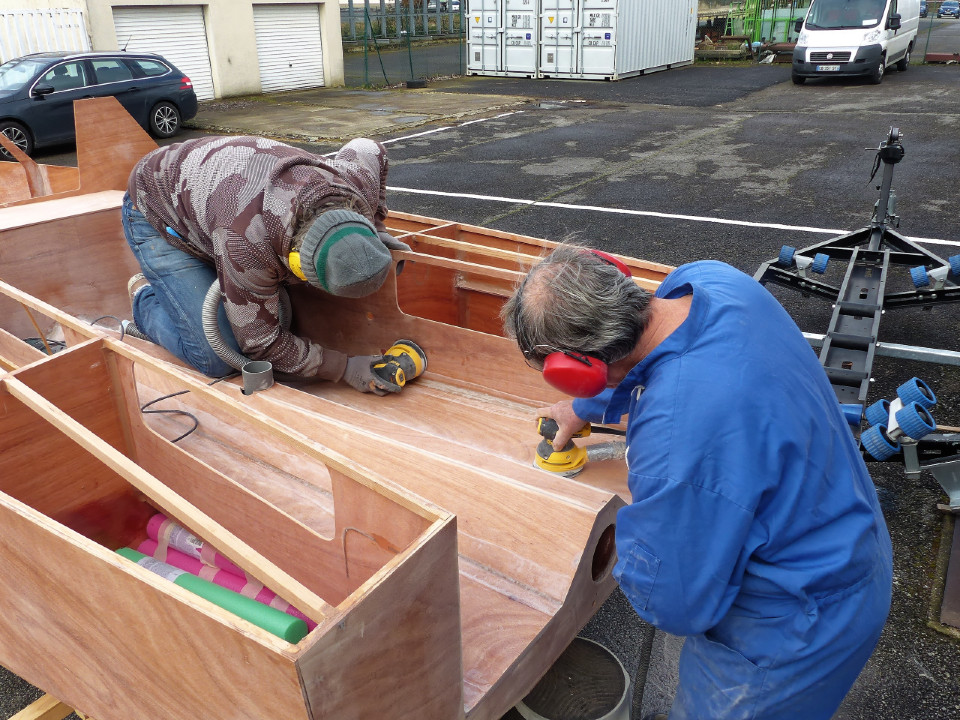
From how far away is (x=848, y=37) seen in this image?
1733 cm

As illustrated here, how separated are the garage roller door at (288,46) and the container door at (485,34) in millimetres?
4456

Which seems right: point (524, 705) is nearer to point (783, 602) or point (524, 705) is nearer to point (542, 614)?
point (542, 614)

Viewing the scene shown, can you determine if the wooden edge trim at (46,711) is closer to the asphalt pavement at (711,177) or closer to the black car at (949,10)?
the asphalt pavement at (711,177)

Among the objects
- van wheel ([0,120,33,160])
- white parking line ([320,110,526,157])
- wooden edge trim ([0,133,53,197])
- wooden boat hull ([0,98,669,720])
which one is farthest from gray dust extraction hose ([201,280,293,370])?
van wheel ([0,120,33,160])

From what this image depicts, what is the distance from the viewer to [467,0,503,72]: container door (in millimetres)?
20516

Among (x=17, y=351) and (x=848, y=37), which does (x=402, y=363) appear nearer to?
(x=17, y=351)

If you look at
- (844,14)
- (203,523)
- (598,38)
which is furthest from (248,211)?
(598,38)

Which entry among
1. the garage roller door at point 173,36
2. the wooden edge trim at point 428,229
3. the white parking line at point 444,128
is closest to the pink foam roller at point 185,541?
the wooden edge trim at point 428,229

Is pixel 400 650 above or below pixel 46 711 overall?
above

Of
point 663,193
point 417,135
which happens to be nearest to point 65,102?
point 417,135

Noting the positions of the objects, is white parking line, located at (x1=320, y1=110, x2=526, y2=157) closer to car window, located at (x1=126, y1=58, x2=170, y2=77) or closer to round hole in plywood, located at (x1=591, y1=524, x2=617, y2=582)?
car window, located at (x1=126, y1=58, x2=170, y2=77)

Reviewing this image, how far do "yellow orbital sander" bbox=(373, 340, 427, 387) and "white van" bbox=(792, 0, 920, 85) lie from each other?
58.3 ft

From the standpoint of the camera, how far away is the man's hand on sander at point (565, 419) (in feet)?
8.08

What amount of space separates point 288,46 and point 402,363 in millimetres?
18437
